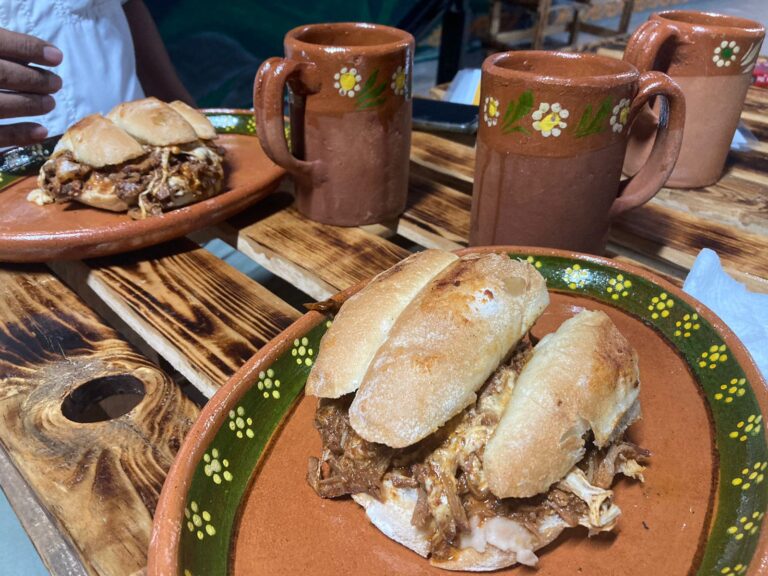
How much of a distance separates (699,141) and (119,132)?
119cm

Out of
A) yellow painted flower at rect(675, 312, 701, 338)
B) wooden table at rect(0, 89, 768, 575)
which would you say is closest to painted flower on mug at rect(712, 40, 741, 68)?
wooden table at rect(0, 89, 768, 575)

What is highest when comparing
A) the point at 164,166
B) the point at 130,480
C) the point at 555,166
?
the point at 555,166

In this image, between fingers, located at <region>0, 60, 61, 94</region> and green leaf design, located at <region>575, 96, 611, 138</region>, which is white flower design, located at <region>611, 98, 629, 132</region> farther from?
fingers, located at <region>0, 60, 61, 94</region>

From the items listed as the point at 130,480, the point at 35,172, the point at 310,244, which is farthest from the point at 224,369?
the point at 35,172

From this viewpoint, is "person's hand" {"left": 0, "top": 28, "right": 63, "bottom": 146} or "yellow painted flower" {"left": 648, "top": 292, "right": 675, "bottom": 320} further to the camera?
"person's hand" {"left": 0, "top": 28, "right": 63, "bottom": 146}

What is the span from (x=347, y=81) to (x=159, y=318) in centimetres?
52

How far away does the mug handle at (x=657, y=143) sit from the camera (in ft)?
2.82

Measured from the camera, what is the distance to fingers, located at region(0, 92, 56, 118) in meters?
1.36

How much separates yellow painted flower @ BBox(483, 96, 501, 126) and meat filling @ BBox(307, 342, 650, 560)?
1.39ft

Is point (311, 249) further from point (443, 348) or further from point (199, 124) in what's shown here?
point (443, 348)

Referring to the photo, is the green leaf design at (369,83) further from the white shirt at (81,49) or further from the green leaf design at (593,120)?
the white shirt at (81,49)

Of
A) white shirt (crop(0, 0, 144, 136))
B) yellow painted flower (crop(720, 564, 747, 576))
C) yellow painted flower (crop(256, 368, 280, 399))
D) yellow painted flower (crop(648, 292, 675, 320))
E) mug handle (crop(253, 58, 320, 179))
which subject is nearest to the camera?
yellow painted flower (crop(720, 564, 747, 576))

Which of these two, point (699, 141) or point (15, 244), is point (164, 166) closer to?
point (15, 244)

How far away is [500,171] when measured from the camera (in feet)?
3.01
